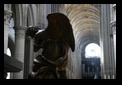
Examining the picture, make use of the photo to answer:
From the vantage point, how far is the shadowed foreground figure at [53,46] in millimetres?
4359

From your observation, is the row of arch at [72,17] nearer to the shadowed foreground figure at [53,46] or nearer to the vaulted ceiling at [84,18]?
the vaulted ceiling at [84,18]

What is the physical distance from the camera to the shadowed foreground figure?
172 inches

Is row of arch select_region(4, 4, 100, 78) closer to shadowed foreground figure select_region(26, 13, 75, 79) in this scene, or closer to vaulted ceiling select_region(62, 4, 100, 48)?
vaulted ceiling select_region(62, 4, 100, 48)

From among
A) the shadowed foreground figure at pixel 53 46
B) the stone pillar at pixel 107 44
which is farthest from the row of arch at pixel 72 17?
the shadowed foreground figure at pixel 53 46

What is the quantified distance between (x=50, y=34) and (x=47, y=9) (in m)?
14.9

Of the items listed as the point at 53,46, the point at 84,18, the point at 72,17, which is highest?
the point at 84,18

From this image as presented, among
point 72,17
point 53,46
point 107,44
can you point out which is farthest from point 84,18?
point 53,46

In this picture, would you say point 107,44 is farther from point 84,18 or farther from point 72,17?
point 84,18

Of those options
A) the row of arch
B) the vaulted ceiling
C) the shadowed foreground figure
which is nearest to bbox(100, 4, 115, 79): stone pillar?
the row of arch

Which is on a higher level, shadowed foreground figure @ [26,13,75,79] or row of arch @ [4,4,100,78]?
row of arch @ [4,4,100,78]

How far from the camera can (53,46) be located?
4.57 metres
